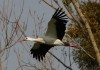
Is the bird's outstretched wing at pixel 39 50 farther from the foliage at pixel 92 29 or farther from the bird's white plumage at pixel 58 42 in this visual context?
the foliage at pixel 92 29

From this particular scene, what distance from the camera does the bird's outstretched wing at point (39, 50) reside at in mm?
11312

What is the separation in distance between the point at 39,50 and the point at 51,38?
1.86 feet

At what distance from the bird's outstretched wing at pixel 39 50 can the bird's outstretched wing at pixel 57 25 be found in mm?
430

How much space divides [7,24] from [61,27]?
121 centimetres

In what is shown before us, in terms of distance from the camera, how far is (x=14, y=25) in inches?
414

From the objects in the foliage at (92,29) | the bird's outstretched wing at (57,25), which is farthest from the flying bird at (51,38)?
the foliage at (92,29)

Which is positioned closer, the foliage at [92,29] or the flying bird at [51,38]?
the flying bird at [51,38]

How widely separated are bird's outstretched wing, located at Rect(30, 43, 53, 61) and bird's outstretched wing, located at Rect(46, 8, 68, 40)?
43 cm

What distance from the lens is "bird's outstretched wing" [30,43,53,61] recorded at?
11312mm

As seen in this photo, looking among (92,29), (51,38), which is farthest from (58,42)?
(92,29)

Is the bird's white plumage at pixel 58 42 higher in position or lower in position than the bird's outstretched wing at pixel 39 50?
higher

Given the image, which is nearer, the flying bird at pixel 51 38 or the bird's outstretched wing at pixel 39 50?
the flying bird at pixel 51 38

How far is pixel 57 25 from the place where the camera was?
10.7 meters

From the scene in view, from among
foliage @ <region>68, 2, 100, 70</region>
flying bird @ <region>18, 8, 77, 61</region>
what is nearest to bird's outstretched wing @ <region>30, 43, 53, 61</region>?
flying bird @ <region>18, 8, 77, 61</region>
